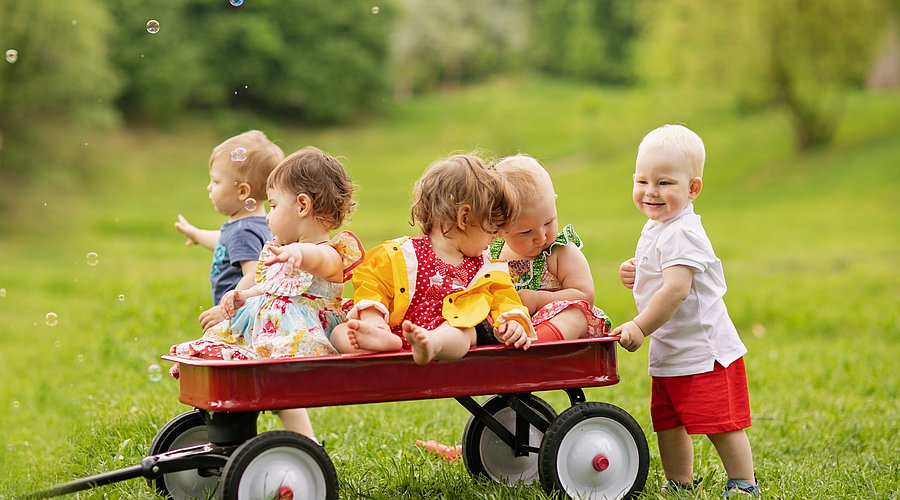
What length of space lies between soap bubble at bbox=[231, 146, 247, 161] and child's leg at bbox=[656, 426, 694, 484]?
2.03 metres

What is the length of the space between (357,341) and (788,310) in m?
7.32

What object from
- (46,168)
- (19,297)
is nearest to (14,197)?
(46,168)

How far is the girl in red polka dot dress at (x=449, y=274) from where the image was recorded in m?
3.70

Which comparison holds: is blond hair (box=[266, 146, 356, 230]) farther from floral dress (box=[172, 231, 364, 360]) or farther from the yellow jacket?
the yellow jacket

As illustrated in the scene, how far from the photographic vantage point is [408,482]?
4.21m

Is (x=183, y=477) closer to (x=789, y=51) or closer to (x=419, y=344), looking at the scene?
(x=419, y=344)


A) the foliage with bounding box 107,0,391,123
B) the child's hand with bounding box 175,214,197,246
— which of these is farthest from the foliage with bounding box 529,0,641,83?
the child's hand with bounding box 175,214,197,246

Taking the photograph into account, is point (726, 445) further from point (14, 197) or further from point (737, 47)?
point (737, 47)

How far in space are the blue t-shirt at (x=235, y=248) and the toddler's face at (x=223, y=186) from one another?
10cm

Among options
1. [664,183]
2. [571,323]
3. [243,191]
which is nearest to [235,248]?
[243,191]

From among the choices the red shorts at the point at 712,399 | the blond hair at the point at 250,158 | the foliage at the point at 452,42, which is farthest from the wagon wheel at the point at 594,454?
the foliage at the point at 452,42

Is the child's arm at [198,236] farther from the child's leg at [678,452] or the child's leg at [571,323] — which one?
the child's leg at [678,452]

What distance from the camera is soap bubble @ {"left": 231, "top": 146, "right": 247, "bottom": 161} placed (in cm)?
436

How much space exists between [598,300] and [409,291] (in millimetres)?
7168
